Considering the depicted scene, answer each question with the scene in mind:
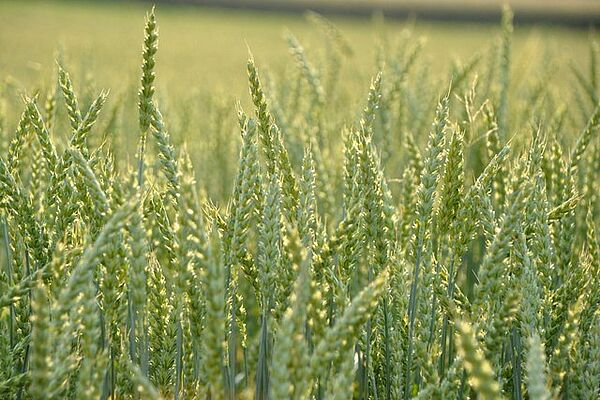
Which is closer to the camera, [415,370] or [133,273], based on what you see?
[133,273]

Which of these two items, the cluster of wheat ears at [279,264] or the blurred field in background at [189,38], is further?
the blurred field in background at [189,38]

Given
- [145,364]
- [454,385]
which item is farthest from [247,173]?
[454,385]

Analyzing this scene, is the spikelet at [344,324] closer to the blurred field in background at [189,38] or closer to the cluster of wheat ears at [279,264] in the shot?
the cluster of wheat ears at [279,264]

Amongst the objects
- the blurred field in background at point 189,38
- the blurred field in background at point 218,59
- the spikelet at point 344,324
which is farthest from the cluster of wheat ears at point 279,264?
the blurred field in background at point 189,38

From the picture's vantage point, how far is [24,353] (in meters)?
1.55

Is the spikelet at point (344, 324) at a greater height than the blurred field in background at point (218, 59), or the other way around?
the blurred field in background at point (218, 59)

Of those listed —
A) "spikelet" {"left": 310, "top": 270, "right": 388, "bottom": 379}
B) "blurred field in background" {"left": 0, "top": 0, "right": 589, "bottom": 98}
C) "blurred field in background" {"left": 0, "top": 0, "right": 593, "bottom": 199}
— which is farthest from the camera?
"blurred field in background" {"left": 0, "top": 0, "right": 589, "bottom": 98}

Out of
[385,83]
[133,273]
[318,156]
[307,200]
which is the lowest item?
[133,273]

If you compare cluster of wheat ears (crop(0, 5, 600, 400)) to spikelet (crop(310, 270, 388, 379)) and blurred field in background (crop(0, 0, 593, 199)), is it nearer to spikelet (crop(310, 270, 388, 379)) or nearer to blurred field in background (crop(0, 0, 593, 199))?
spikelet (crop(310, 270, 388, 379))

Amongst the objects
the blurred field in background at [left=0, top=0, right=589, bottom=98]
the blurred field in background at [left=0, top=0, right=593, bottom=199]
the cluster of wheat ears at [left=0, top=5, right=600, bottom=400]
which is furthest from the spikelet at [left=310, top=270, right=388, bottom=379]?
the blurred field in background at [left=0, top=0, right=589, bottom=98]

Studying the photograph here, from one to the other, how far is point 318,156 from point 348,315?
3.32 feet

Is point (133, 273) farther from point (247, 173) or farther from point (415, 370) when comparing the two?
point (415, 370)

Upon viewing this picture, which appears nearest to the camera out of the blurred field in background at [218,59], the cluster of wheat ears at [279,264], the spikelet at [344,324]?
the spikelet at [344,324]

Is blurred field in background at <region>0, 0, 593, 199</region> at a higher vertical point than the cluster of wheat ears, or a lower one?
higher
